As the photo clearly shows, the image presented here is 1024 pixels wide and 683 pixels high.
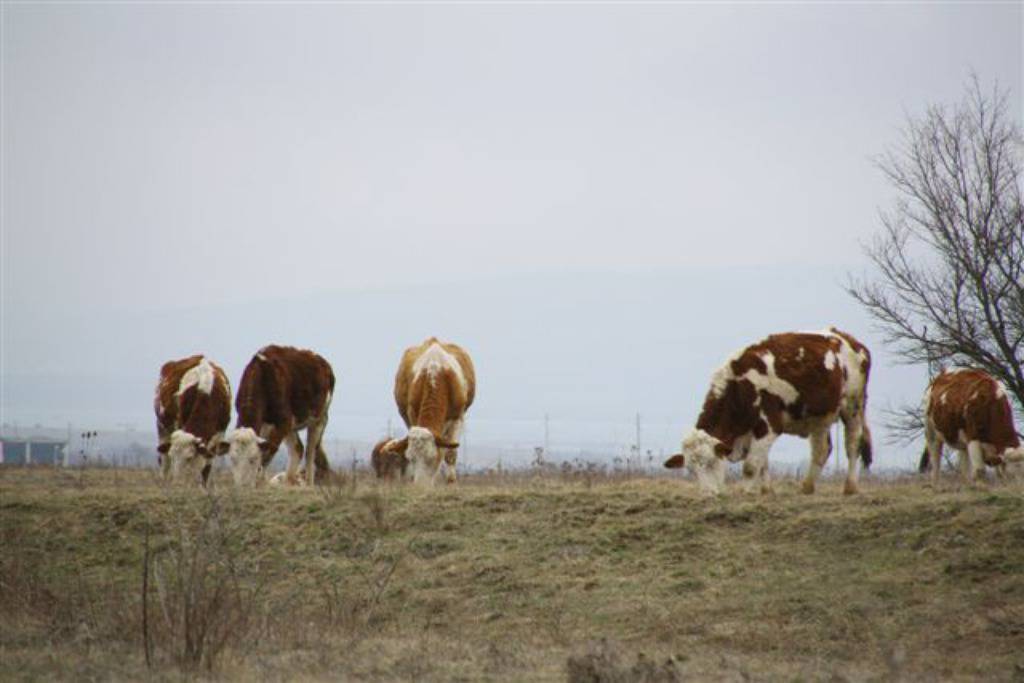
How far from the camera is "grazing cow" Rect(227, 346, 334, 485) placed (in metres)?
25.0

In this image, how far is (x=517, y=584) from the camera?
59.3ft

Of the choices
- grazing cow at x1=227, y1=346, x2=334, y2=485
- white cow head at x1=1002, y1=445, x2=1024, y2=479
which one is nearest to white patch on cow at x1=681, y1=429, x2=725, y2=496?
white cow head at x1=1002, y1=445, x2=1024, y2=479

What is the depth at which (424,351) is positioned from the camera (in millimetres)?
28531

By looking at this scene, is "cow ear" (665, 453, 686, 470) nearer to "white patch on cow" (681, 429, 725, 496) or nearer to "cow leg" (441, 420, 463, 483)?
"white patch on cow" (681, 429, 725, 496)

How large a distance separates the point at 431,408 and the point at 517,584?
870cm

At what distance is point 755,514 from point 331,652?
771cm

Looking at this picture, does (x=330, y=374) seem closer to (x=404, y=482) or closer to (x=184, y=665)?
(x=404, y=482)

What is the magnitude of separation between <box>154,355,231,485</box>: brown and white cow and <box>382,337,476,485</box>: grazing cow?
10.7ft

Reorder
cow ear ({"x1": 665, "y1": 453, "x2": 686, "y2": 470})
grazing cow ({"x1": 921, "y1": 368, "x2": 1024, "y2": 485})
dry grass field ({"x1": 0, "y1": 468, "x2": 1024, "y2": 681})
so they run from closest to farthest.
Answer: dry grass field ({"x1": 0, "y1": 468, "x2": 1024, "y2": 681}), cow ear ({"x1": 665, "y1": 453, "x2": 686, "y2": 470}), grazing cow ({"x1": 921, "y1": 368, "x2": 1024, "y2": 485})

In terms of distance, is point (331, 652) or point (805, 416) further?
point (805, 416)

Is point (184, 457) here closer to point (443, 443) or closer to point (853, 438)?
point (443, 443)

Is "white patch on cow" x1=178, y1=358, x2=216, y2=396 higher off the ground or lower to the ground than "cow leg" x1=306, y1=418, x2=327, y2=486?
higher

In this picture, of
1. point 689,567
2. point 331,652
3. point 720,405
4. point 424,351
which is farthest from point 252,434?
point 331,652

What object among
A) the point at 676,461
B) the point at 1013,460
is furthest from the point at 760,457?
the point at 1013,460
